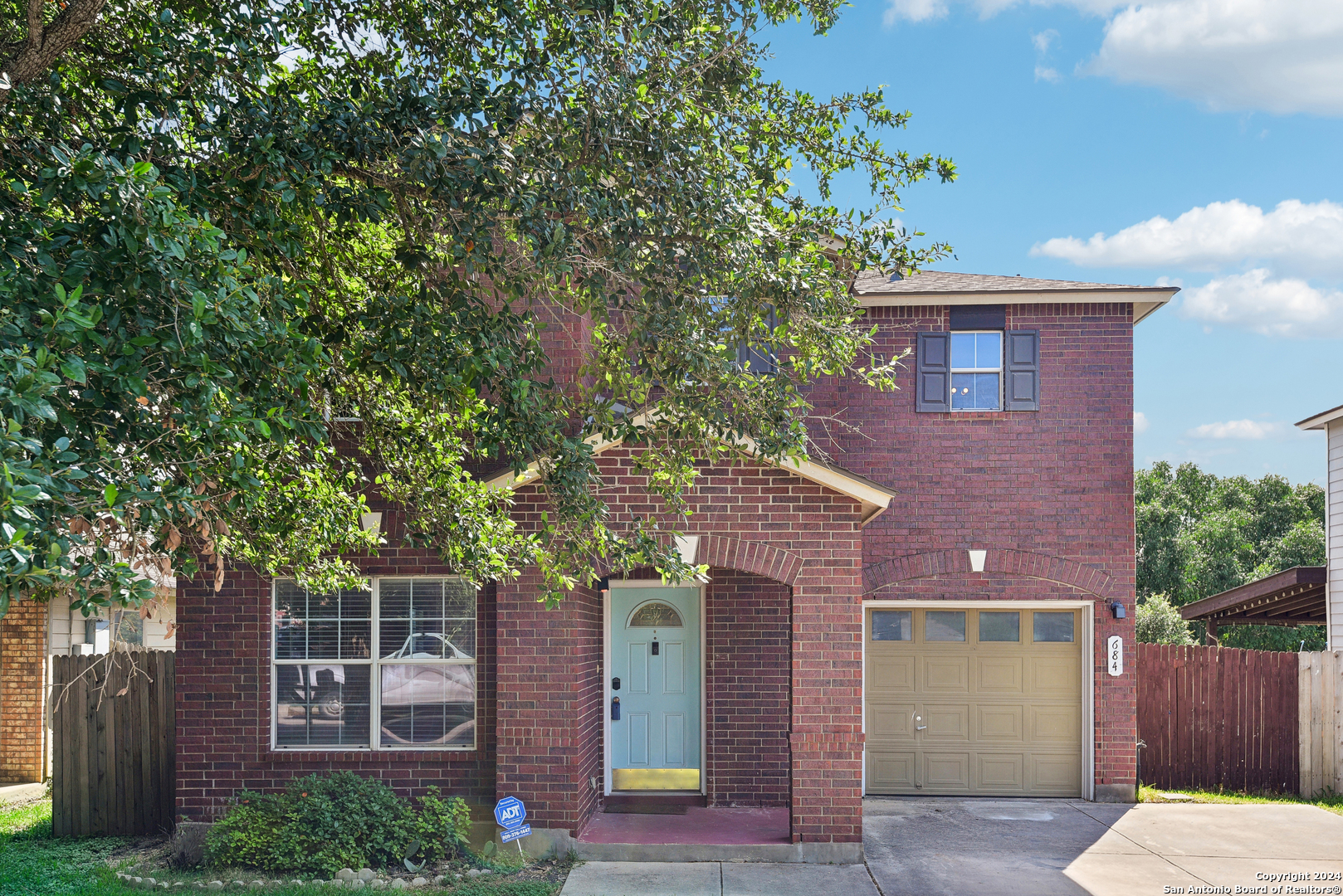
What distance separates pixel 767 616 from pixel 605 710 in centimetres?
215

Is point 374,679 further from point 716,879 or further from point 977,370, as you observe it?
point 977,370

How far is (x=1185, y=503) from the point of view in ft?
134

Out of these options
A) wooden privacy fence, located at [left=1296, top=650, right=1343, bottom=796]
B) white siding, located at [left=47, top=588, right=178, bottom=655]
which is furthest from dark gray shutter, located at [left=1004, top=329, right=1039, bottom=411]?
white siding, located at [left=47, top=588, right=178, bottom=655]

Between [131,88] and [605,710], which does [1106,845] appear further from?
[131,88]

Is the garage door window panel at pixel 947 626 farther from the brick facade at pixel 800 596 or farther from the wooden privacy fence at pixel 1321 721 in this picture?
the wooden privacy fence at pixel 1321 721

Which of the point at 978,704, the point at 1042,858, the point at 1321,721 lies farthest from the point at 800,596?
the point at 1321,721

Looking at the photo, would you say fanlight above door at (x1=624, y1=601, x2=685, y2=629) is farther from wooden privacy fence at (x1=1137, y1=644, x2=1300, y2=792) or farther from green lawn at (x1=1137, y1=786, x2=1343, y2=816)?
wooden privacy fence at (x1=1137, y1=644, x2=1300, y2=792)

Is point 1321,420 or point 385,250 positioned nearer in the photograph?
point 385,250

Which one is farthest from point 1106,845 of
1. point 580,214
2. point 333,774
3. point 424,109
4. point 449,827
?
point 424,109

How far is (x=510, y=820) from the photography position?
934 centimetres

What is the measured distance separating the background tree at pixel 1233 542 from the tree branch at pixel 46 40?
113 ft

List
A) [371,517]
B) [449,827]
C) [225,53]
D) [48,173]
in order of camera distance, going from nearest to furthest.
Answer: [48,173] < [225,53] < [449,827] < [371,517]

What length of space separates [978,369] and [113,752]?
423 inches

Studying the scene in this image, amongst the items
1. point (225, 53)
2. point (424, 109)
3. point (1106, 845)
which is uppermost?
point (225, 53)
